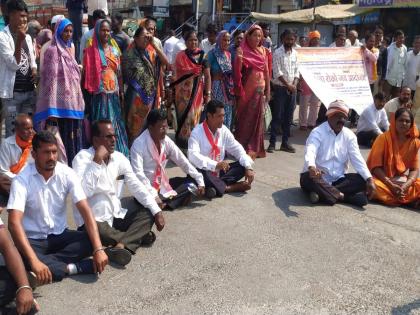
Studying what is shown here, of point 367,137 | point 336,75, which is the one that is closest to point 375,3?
point 336,75

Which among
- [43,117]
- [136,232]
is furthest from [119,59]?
[136,232]

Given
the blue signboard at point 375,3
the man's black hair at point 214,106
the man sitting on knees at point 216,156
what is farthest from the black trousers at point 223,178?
the blue signboard at point 375,3

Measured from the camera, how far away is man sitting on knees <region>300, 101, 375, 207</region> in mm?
5109

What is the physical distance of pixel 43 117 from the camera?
5180 millimetres

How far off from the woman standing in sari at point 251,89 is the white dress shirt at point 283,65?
0.45 m

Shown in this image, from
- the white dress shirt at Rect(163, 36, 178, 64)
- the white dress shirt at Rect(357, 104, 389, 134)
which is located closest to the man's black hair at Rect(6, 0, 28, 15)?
the white dress shirt at Rect(163, 36, 178, 64)

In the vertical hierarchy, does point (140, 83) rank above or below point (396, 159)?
above

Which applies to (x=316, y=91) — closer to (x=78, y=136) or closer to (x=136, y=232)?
(x=78, y=136)

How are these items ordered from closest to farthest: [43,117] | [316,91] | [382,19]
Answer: [43,117], [316,91], [382,19]

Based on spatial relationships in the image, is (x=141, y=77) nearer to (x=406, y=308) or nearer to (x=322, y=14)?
(x=406, y=308)

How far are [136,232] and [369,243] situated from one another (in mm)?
1994

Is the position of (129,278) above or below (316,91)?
below

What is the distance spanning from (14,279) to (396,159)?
4187 mm

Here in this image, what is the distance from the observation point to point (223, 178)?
211 inches
